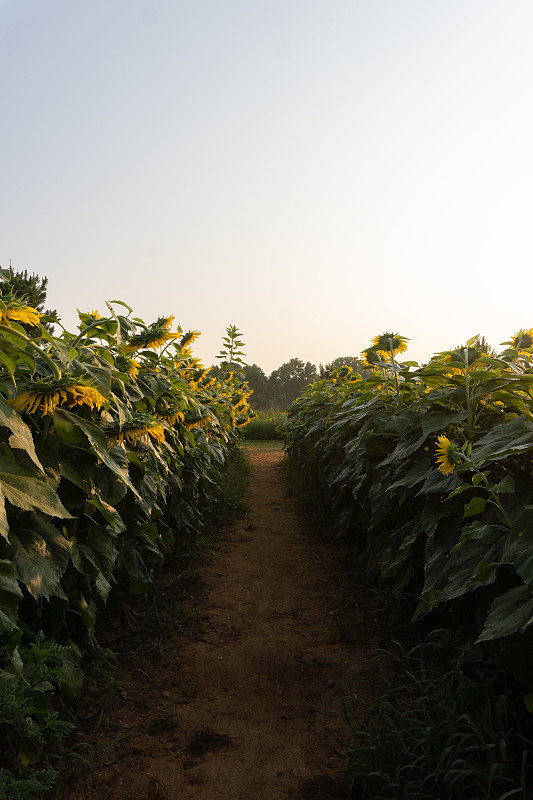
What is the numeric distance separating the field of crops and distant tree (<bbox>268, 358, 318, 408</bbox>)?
53471 mm

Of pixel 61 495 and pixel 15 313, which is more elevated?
pixel 15 313

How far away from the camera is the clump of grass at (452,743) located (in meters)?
1.66

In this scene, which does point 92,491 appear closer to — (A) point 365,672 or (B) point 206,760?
(B) point 206,760

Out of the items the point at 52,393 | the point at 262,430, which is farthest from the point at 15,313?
the point at 262,430

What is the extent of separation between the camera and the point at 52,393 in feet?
5.32

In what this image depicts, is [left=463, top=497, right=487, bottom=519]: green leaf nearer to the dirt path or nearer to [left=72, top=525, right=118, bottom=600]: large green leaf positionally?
the dirt path

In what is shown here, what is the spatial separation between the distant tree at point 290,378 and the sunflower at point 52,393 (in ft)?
179

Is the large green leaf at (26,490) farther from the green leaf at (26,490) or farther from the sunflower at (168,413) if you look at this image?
the sunflower at (168,413)

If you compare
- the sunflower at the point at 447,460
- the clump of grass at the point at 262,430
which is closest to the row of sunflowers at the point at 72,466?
the sunflower at the point at 447,460

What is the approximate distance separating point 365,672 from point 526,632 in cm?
118

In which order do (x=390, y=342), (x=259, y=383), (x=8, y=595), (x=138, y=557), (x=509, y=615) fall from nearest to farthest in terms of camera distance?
1. (x=8, y=595)
2. (x=509, y=615)
3. (x=138, y=557)
4. (x=390, y=342)
5. (x=259, y=383)

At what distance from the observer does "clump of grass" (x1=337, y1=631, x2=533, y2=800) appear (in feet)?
5.44

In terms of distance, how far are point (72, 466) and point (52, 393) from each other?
0.46m

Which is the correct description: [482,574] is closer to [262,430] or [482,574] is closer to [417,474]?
[417,474]
